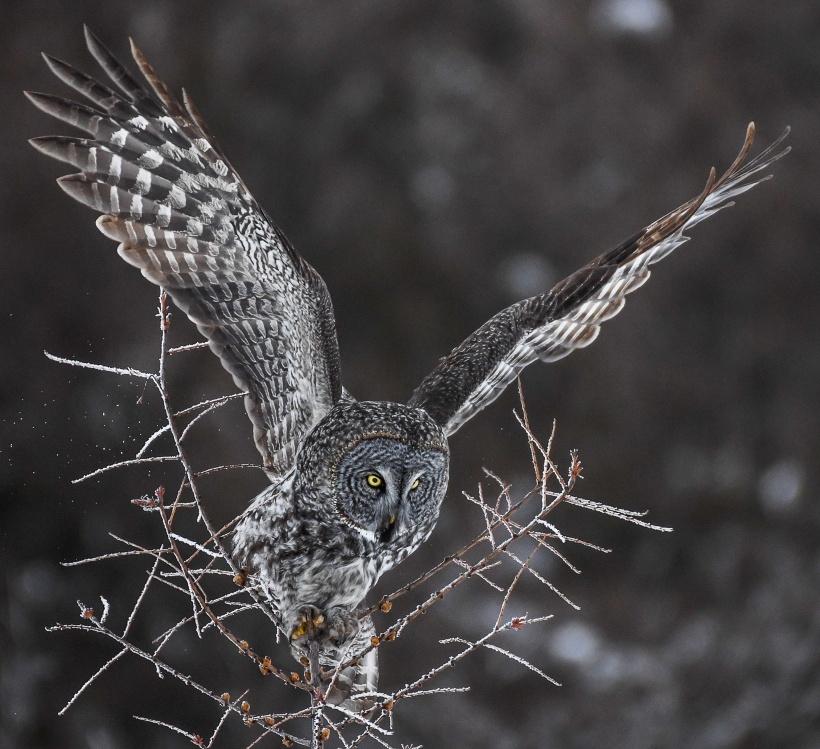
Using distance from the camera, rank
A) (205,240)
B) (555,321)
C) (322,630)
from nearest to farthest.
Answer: (322,630)
(205,240)
(555,321)

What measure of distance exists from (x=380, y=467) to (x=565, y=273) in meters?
1.42

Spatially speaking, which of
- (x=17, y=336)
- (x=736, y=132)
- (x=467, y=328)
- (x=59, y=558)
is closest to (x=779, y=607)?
(x=467, y=328)

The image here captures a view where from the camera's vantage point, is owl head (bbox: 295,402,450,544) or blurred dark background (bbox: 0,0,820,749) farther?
blurred dark background (bbox: 0,0,820,749)

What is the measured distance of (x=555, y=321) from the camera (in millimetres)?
1313

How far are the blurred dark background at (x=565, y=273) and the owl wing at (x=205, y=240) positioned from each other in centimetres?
85

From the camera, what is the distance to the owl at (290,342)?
1074 mm

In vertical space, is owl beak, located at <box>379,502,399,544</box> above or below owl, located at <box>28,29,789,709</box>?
below

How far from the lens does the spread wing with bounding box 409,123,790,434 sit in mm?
1249

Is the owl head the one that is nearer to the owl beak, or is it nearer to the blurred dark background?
the owl beak

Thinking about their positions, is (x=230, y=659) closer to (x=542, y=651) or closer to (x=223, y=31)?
(x=542, y=651)

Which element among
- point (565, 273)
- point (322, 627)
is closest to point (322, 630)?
point (322, 627)

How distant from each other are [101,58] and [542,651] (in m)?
1.92

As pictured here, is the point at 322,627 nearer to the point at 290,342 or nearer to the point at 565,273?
the point at 290,342

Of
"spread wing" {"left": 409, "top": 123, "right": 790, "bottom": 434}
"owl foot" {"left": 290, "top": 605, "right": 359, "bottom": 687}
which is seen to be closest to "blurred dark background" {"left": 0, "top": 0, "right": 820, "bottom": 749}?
"spread wing" {"left": 409, "top": 123, "right": 790, "bottom": 434}
